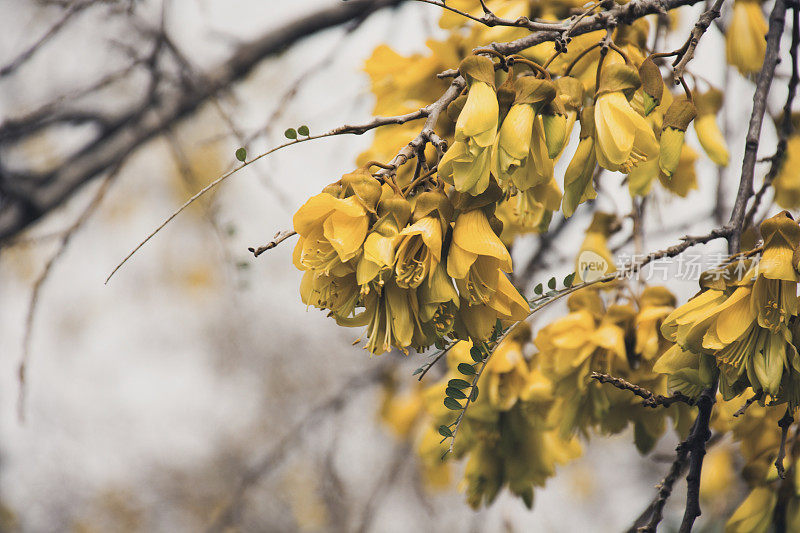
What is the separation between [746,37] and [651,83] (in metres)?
0.46

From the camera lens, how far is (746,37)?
1081 millimetres

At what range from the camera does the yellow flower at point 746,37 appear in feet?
3.53

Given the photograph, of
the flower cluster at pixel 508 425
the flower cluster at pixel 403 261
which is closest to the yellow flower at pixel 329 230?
the flower cluster at pixel 403 261

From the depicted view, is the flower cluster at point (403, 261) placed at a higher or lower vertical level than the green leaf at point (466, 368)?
higher

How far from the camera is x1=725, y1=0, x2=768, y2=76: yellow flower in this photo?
1.08 metres

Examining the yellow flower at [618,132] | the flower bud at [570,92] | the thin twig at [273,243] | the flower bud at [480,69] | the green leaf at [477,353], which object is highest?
the flower bud at [480,69]

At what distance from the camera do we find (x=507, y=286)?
2.25ft

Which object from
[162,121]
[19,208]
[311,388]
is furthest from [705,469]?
[311,388]

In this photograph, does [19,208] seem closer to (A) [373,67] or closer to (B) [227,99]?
(B) [227,99]

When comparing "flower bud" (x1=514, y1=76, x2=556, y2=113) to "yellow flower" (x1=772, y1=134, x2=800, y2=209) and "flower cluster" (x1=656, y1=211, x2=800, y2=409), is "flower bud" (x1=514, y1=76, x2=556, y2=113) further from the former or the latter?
"yellow flower" (x1=772, y1=134, x2=800, y2=209)

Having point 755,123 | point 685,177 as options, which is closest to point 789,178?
point 685,177

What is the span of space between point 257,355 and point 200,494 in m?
1.42

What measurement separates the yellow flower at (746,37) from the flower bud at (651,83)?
45 centimetres

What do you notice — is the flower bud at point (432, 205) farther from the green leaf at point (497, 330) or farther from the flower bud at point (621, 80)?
the flower bud at point (621, 80)
